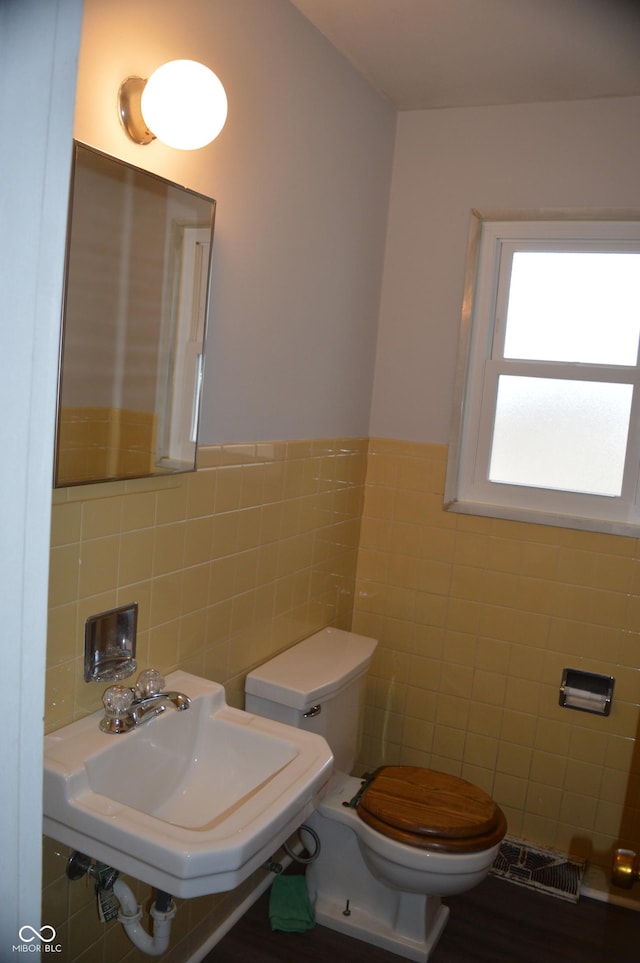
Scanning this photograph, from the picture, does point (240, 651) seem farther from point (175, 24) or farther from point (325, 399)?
point (175, 24)

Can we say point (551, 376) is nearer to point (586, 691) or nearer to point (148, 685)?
point (586, 691)

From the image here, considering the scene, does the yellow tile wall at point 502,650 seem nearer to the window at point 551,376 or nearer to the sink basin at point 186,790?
the window at point 551,376

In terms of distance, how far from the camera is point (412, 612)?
2.81m

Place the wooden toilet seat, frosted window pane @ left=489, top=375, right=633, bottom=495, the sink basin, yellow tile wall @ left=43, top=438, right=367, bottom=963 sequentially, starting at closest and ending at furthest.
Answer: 1. the sink basin
2. yellow tile wall @ left=43, top=438, right=367, bottom=963
3. the wooden toilet seat
4. frosted window pane @ left=489, top=375, right=633, bottom=495

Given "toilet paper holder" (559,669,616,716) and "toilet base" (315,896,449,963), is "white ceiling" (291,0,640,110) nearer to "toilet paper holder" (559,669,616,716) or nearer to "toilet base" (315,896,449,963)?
"toilet paper holder" (559,669,616,716)

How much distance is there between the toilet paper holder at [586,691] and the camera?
2.52 metres

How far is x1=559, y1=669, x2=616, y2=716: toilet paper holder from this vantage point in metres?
2.52

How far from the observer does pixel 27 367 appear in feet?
1.51

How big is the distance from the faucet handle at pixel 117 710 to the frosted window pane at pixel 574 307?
182cm

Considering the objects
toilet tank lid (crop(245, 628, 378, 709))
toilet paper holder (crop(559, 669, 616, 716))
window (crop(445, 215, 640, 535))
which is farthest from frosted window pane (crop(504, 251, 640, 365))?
toilet tank lid (crop(245, 628, 378, 709))

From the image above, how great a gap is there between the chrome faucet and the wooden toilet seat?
841mm

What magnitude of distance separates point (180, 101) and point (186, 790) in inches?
56.4

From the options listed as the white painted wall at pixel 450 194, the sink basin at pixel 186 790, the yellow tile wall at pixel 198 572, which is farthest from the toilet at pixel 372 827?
the white painted wall at pixel 450 194

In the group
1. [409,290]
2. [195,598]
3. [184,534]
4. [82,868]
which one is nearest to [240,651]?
[195,598]
